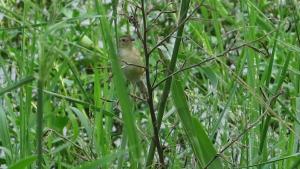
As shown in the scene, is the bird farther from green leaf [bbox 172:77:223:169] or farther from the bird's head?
green leaf [bbox 172:77:223:169]

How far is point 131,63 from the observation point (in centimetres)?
176

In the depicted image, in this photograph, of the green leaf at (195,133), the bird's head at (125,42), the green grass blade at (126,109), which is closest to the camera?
the green grass blade at (126,109)

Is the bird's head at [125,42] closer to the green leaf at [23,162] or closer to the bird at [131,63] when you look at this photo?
the bird at [131,63]

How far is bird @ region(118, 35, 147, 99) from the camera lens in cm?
176

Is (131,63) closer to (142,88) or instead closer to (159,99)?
(142,88)

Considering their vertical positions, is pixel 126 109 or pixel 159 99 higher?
pixel 126 109

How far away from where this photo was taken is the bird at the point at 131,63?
1.76m

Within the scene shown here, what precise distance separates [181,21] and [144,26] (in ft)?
0.32

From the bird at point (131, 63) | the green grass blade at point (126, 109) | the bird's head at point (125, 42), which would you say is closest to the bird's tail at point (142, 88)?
the bird at point (131, 63)

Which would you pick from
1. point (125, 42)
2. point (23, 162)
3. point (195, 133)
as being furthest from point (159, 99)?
point (23, 162)

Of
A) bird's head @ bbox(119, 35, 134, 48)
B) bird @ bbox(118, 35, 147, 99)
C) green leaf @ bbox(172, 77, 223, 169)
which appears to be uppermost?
bird's head @ bbox(119, 35, 134, 48)

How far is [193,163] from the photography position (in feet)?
5.73

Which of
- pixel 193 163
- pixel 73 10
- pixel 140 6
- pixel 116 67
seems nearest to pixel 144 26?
pixel 140 6

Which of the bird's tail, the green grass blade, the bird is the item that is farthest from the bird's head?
the green grass blade
